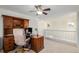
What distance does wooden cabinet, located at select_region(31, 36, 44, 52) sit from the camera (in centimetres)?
176

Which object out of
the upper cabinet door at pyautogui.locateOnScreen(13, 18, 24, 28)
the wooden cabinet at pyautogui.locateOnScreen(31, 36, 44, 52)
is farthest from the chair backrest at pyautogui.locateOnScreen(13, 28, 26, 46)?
the wooden cabinet at pyautogui.locateOnScreen(31, 36, 44, 52)

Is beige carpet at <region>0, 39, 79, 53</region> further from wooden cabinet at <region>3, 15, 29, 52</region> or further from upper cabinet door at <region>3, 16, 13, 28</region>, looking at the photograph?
upper cabinet door at <region>3, 16, 13, 28</region>

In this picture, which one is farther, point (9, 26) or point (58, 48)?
point (58, 48)

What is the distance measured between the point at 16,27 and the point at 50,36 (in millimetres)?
691

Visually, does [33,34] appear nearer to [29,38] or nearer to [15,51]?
[29,38]

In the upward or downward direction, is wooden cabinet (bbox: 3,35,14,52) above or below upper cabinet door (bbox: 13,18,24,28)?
below

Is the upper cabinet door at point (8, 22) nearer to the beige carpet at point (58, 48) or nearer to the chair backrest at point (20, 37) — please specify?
the chair backrest at point (20, 37)

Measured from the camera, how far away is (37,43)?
6.00ft

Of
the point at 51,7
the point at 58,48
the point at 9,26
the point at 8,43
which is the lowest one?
the point at 58,48

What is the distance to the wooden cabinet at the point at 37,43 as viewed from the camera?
176cm

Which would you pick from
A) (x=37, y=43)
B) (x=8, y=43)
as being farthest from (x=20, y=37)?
(x=37, y=43)

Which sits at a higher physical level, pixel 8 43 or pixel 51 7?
pixel 51 7

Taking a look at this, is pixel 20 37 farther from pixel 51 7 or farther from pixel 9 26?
pixel 51 7

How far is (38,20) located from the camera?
1746 millimetres
